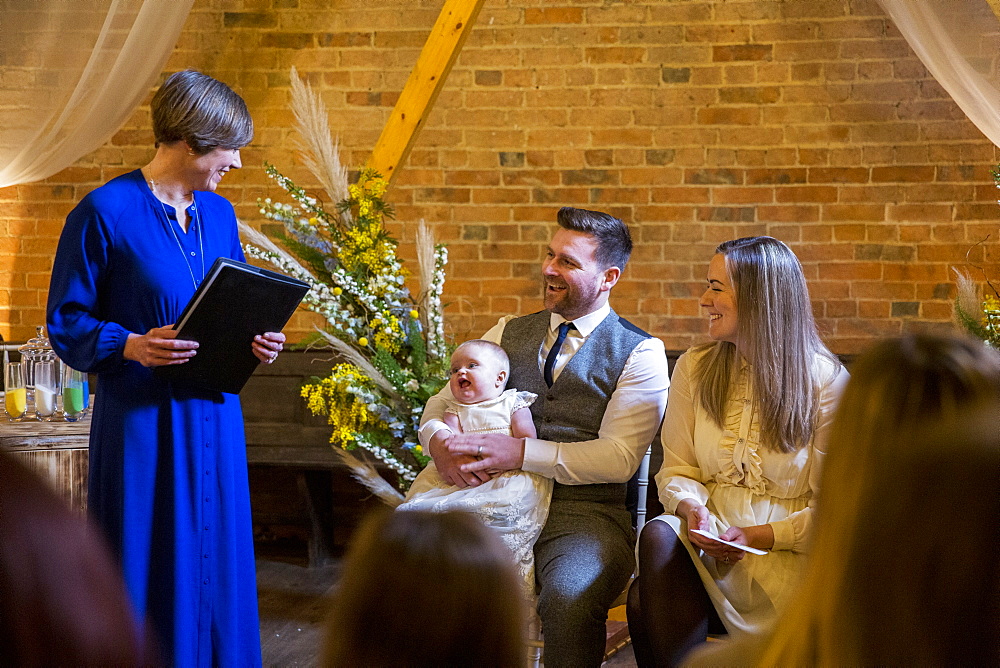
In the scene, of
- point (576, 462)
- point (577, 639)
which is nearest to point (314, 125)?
point (576, 462)

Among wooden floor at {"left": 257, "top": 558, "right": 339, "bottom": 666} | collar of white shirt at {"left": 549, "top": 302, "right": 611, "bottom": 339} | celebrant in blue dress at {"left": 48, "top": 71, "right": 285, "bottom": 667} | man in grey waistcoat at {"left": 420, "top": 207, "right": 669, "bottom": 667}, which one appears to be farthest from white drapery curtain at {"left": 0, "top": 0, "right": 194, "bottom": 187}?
wooden floor at {"left": 257, "top": 558, "right": 339, "bottom": 666}

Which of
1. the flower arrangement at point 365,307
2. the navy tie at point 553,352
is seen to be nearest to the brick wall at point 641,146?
the flower arrangement at point 365,307

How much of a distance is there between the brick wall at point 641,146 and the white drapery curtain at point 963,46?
3.46ft

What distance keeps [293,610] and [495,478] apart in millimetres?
1486

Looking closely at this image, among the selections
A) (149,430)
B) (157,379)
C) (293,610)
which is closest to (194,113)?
(157,379)

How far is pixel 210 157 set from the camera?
2.13 m

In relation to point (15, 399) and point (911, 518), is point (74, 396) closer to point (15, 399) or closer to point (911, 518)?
point (15, 399)

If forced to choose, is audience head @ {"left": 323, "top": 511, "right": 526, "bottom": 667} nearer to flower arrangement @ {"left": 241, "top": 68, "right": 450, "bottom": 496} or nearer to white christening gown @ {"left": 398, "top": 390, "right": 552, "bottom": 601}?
white christening gown @ {"left": 398, "top": 390, "right": 552, "bottom": 601}

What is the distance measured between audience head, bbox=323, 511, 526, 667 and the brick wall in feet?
11.3

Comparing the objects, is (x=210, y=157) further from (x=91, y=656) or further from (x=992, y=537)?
(x=992, y=537)

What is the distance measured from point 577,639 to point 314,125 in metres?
1.82

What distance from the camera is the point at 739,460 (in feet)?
7.29

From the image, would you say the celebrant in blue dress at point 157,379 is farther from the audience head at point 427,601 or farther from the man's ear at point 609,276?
the audience head at point 427,601

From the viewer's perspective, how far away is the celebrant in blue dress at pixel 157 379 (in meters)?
2.07
